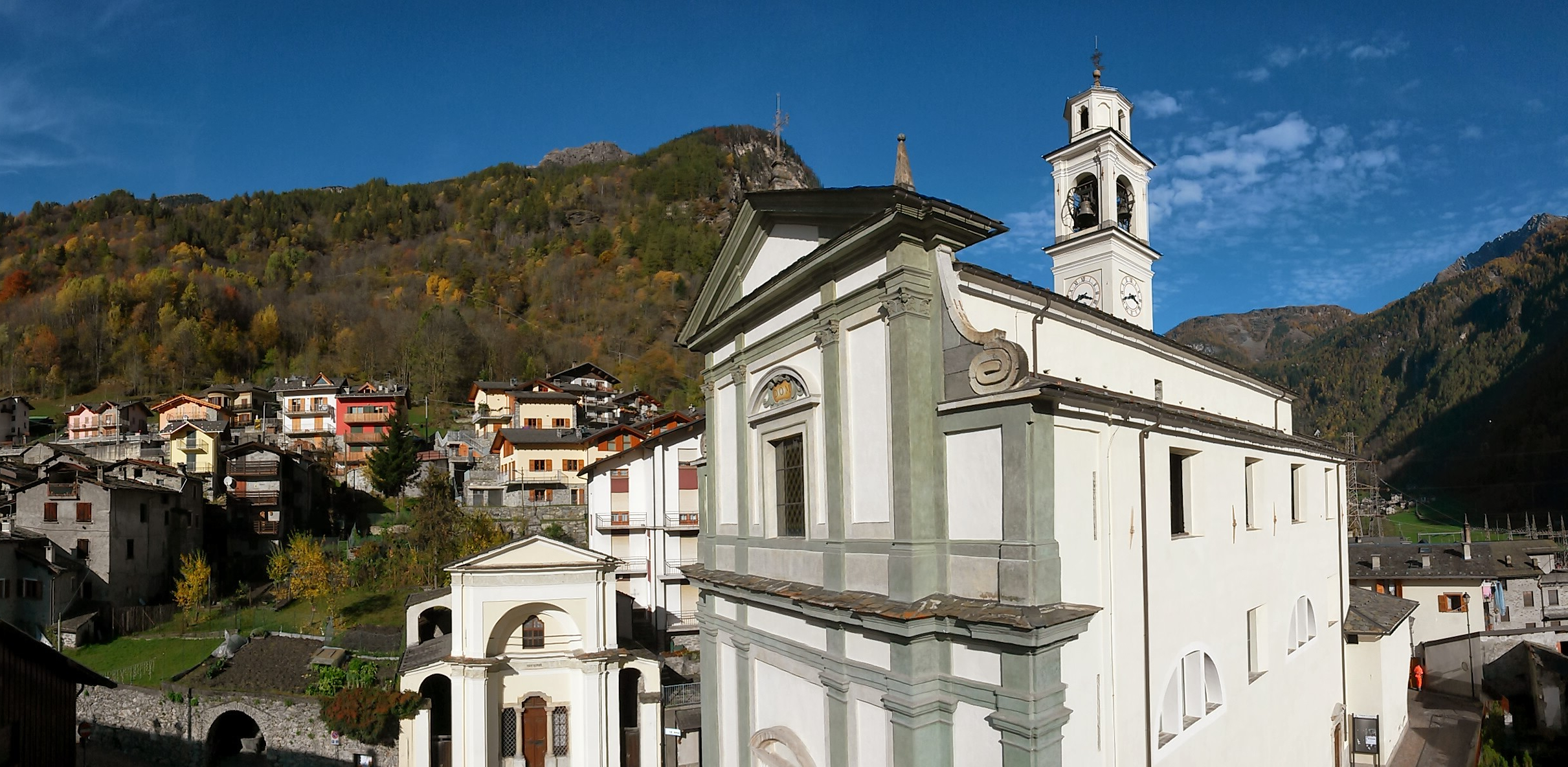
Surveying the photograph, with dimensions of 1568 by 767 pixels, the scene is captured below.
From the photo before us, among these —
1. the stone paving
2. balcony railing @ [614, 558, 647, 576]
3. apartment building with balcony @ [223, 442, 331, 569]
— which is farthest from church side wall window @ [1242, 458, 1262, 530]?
apartment building with balcony @ [223, 442, 331, 569]

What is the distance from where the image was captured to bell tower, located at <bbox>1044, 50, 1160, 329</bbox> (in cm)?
1812

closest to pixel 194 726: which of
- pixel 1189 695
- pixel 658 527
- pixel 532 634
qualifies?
pixel 532 634

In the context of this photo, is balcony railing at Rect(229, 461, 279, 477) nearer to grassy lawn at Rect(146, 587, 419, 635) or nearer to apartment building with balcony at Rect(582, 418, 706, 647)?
grassy lawn at Rect(146, 587, 419, 635)

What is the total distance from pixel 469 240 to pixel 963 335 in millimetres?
117827

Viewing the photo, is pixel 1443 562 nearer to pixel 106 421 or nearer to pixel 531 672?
pixel 531 672

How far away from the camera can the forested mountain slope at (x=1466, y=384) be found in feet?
234

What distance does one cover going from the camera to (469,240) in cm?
11388

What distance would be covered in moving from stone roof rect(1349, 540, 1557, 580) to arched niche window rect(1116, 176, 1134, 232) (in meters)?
19.9

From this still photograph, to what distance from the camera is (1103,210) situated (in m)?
18.3

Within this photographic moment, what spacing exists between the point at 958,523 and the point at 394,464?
147ft

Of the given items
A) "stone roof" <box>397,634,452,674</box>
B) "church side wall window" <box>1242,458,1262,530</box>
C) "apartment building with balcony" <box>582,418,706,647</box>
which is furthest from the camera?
"apartment building with balcony" <box>582,418,706,647</box>

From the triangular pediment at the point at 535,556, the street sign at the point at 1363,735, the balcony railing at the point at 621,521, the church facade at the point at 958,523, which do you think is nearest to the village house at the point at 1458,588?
the street sign at the point at 1363,735

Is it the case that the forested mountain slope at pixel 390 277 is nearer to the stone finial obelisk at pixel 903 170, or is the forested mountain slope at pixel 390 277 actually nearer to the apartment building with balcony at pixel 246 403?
the apartment building with balcony at pixel 246 403

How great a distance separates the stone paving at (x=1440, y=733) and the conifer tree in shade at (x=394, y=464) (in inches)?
1789
